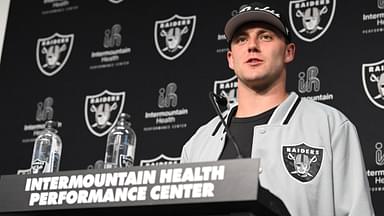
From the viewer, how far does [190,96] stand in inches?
113

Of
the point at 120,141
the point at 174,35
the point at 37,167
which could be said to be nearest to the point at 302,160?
the point at 37,167

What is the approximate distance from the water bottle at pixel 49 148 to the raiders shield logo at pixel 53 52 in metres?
0.36

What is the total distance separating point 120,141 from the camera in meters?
2.60

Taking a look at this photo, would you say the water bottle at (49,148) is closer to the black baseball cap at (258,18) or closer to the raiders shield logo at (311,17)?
the black baseball cap at (258,18)

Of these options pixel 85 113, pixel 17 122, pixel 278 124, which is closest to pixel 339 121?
pixel 278 124

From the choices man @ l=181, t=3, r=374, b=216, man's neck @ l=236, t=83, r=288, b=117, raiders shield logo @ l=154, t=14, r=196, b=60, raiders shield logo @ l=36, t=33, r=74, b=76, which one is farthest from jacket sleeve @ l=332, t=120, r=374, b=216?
raiders shield logo @ l=36, t=33, r=74, b=76

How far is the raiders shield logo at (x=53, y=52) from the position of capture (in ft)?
10.6

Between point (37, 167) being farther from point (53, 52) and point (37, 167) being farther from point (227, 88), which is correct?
point (53, 52)

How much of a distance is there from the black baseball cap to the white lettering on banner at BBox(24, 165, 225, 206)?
0.78m

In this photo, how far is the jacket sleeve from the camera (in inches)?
72.9

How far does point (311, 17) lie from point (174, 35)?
1.93ft

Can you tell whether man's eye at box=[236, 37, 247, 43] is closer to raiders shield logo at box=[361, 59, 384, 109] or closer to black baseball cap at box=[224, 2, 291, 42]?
black baseball cap at box=[224, 2, 291, 42]

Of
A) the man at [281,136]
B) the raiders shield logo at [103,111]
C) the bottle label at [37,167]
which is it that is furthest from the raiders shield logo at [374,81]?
the bottle label at [37,167]

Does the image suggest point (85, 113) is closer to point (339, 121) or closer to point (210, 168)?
point (339, 121)
